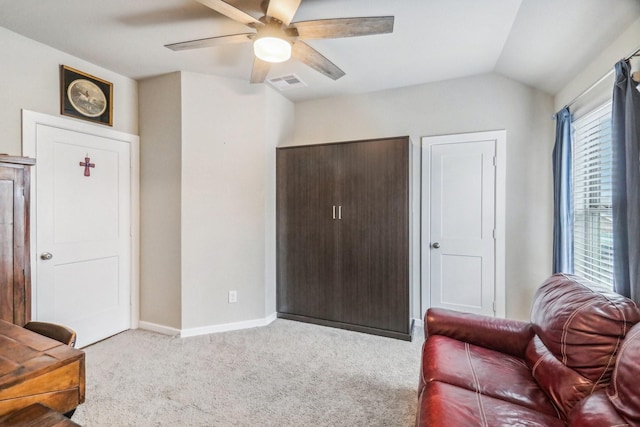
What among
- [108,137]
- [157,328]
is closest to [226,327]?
[157,328]

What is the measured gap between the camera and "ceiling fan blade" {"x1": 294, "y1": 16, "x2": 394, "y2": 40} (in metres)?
1.71

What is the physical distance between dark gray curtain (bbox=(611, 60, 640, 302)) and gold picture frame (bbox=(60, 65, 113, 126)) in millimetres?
3987

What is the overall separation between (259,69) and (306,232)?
5.63 feet

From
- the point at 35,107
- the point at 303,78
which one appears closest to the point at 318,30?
the point at 303,78

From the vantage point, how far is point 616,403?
1091 mm

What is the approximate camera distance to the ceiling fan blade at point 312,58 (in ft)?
6.68

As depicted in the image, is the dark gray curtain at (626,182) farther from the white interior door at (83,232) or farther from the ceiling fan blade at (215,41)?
the white interior door at (83,232)

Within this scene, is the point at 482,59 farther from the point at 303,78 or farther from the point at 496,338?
the point at 496,338

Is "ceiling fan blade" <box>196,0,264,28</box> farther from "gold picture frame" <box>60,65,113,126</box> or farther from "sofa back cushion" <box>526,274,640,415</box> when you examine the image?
"sofa back cushion" <box>526,274,640,415</box>

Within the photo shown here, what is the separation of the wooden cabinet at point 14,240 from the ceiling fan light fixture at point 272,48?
162 cm

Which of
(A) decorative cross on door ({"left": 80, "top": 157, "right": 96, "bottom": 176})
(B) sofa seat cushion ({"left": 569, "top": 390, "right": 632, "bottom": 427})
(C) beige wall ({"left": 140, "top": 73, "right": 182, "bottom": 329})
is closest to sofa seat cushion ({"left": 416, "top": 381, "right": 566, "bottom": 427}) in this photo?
(B) sofa seat cushion ({"left": 569, "top": 390, "right": 632, "bottom": 427})

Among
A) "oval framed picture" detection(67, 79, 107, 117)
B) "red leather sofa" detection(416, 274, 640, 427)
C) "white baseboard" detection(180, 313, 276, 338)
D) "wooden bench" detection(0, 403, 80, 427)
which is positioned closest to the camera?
"wooden bench" detection(0, 403, 80, 427)

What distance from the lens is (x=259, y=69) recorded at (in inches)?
93.0

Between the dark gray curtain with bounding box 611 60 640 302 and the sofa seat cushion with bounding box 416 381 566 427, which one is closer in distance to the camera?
the sofa seat cushion with bounding box 416 381 566 427
